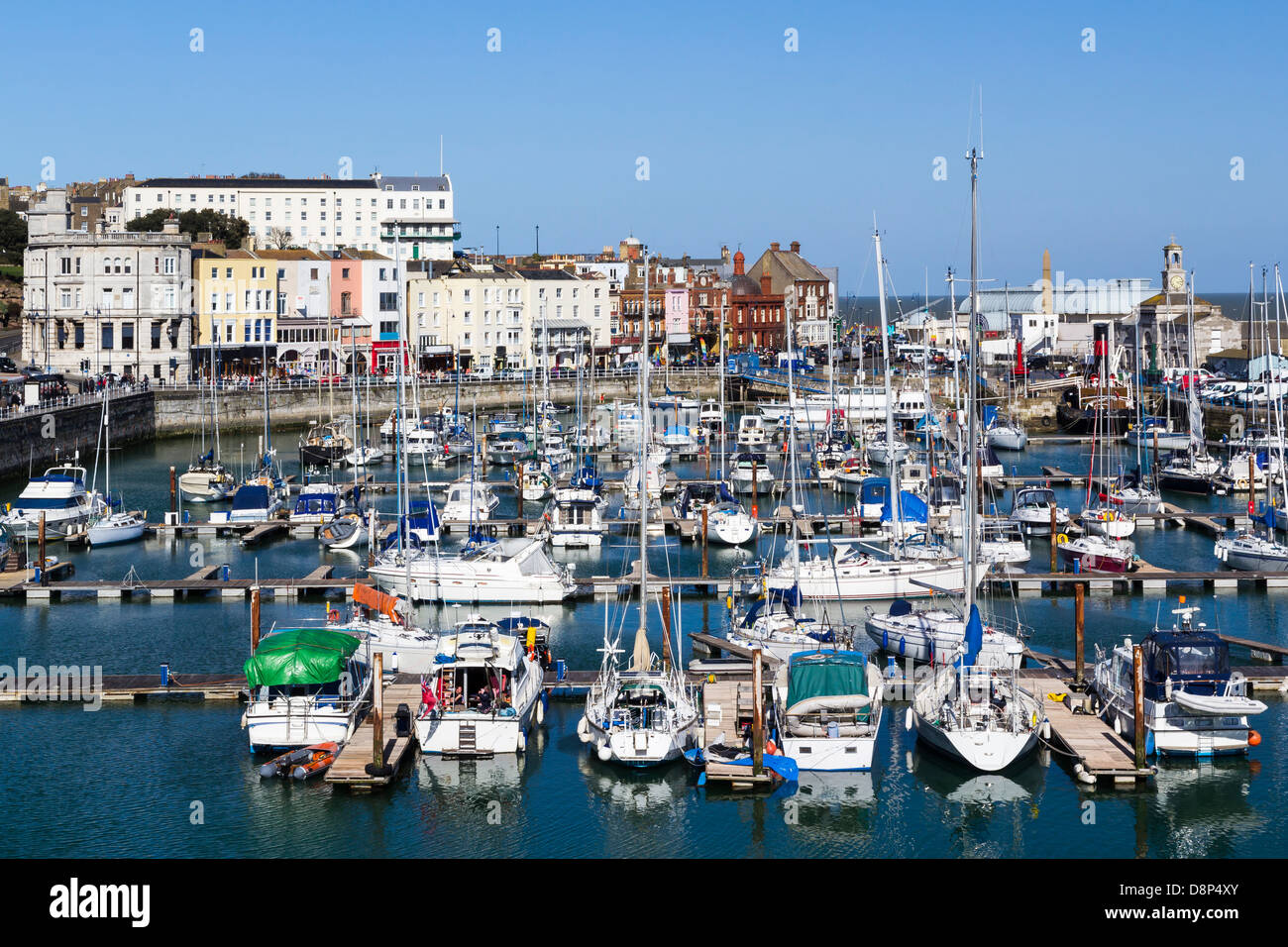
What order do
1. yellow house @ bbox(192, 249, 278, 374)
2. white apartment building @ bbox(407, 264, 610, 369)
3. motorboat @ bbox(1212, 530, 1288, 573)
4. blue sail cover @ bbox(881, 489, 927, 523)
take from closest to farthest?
1. motorboat @ bbox(1212, 530, 1288, 573)
2. blue sail cover @ bbox(881, 489, 927, 523)
3. yellow house @ bbox(192, 249, 278, 374)
4. white apartment building @ bbox(407, 264, 610, 369)

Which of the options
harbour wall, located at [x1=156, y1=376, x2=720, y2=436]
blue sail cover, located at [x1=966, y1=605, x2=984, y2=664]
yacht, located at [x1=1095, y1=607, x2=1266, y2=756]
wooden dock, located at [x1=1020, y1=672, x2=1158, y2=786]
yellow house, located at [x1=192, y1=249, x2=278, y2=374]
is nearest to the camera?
wooden dock, located at [x1=1020, y1=672, x2=1158, y2=786]

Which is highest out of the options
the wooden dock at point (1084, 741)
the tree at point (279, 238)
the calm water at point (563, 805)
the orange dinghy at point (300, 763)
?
the tree at point (279, 238)

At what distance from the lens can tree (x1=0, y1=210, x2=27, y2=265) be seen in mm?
146625

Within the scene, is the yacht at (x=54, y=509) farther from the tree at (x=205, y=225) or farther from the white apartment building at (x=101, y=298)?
the tree at (x=205, y=225)

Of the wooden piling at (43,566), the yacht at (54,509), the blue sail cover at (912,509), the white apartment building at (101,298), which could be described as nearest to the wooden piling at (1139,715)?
the blue sail cover at (912,509)

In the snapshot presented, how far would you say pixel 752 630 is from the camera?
117 ft

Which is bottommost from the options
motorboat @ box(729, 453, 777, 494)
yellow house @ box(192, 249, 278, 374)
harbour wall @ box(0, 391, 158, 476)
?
motorboat @ box(729, 453, 777, 494)

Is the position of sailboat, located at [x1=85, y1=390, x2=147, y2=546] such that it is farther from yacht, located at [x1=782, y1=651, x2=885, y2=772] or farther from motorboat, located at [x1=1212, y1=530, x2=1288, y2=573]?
motorboat, located at [x1=1212, y1=530, x2=1288, y2=573]

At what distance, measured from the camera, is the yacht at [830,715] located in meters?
28.3

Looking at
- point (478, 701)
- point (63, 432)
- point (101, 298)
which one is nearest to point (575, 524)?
point (478, 701)

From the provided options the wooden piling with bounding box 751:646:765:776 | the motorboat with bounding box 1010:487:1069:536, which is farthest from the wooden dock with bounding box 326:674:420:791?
the motorboat with bounding box 1010:487:1069:536

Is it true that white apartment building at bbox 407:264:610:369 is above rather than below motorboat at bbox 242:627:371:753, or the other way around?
above

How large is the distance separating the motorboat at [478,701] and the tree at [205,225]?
353 feet

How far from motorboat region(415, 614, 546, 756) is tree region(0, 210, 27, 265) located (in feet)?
429
